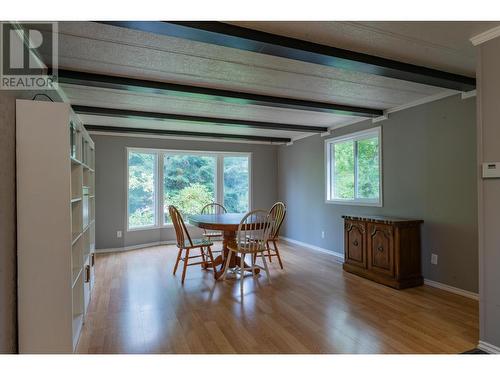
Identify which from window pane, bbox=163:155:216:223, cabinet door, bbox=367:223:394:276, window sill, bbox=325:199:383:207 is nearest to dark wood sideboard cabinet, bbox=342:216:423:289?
cabinet door, bbox=367:223:394:276

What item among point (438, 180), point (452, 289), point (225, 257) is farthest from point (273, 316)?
point (438, 180)

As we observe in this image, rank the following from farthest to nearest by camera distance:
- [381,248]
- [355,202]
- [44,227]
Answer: [355,202] → [381,248] → [44,227]

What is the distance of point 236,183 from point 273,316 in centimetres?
407

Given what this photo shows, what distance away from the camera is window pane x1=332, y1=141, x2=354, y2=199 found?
471 centimetres

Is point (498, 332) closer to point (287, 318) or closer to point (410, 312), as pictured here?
point (410, 312)

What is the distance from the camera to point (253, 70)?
262cm

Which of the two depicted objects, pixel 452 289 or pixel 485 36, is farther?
pixel 452 289

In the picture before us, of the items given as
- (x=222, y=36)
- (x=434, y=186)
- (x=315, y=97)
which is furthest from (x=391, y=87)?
(x=222, y=36)

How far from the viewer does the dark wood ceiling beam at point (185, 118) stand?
3.74 metres

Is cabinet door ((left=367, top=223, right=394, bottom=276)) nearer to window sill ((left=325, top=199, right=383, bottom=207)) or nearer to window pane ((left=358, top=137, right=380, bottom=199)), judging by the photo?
window sill ((left=325, top=199, right=383, bottom=207))

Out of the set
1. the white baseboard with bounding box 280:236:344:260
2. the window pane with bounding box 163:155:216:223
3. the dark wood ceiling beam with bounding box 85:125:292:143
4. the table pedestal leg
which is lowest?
the white baseboard with bounding box 280:236:344:260

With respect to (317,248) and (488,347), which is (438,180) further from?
(317,248)

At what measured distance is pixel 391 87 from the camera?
3096mm

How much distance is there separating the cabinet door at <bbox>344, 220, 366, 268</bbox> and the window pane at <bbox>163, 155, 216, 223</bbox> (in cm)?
305
